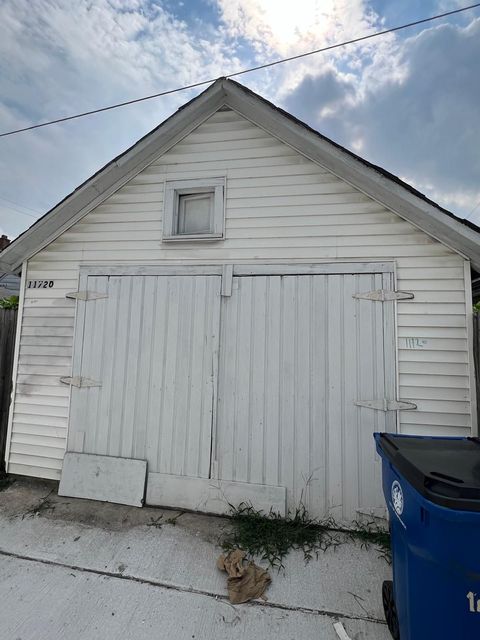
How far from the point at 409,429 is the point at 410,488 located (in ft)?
5.66

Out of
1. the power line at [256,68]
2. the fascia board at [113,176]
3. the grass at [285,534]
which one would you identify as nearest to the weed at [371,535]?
the grass at [285,534]

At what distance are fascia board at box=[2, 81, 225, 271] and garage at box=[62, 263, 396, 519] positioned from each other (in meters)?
1.07

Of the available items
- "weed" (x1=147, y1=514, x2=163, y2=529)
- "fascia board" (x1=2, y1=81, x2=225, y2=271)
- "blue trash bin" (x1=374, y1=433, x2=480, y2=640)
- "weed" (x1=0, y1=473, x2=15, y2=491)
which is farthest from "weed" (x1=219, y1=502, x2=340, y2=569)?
"fascia board" (x1=2, y1=81, x2=225, y2=271)

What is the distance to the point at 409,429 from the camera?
296cm

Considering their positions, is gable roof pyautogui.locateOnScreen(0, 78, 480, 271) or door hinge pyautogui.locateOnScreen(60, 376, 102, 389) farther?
door hinge pyautogui.locateOnScreen(60, 376, 102, 389)

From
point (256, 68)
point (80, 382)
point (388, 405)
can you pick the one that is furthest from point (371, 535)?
point (256, 68)

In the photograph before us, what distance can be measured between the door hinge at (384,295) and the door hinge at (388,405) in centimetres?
106

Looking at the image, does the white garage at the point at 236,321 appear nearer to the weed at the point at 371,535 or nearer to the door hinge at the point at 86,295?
the door hinge at the point at 86,295

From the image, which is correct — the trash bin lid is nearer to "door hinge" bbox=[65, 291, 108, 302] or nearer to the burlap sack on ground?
the burlap sack on ground

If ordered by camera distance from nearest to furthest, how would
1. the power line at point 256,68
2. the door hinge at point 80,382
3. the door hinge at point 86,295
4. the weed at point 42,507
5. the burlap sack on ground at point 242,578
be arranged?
the burlap sack on ground at point 242,578 < the weed at point 42,507 < the door hinge at point 80,382 < the door hinge at point 86,295 < the power line at point 256,68

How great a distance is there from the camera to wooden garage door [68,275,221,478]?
331cm

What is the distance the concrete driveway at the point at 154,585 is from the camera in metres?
1.92

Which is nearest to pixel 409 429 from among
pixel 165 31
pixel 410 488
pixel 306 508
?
pixel 306 508

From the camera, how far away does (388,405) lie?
2955 mm
